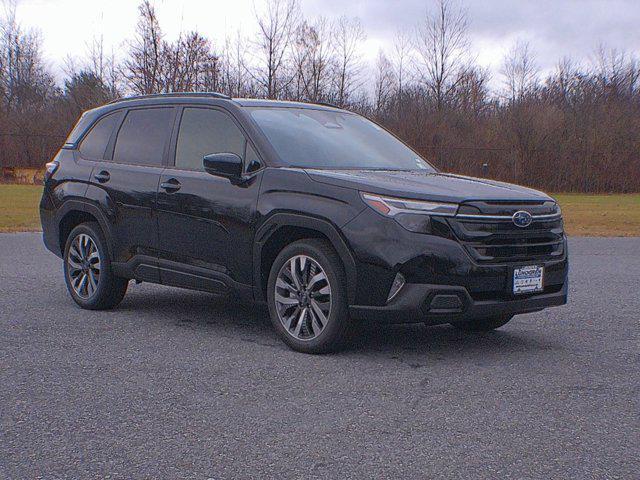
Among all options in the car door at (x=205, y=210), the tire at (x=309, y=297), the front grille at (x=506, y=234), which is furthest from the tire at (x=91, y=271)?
the front grille at (x=506, y=234)

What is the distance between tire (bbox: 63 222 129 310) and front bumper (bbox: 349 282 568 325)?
276cm

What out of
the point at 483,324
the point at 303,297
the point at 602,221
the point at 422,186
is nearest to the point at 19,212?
the point at 602,221

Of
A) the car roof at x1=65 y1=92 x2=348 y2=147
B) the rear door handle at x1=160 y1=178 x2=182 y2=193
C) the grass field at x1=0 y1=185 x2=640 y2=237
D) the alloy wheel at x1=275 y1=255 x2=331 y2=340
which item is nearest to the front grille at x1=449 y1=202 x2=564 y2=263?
the alloy wheel at x1=275 y1=255 x2=331 y2=340

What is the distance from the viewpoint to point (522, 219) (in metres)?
5.45

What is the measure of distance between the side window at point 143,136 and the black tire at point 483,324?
2782 mm

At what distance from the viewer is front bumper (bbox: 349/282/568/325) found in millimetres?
5168

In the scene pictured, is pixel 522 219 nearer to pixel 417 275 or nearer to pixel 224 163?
pixel 417 275

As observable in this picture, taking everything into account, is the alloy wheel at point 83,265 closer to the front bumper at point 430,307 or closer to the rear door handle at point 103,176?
the rear door handle at point 103,176

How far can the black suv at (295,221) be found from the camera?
520 centimetres

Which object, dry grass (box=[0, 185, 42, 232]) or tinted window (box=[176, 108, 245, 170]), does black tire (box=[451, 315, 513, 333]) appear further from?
dry grass (box=[0, 185, 42, 232])

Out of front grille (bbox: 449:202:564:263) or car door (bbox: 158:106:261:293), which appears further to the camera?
car door (bbox: 158:106:261:293)

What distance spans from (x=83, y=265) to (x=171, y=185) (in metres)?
1.50

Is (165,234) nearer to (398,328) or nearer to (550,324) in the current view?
(398,328)

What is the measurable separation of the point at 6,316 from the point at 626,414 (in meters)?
5.05
